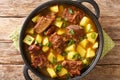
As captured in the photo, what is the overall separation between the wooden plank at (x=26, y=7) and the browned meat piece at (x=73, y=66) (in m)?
0.33

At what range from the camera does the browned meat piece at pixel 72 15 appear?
1936mm

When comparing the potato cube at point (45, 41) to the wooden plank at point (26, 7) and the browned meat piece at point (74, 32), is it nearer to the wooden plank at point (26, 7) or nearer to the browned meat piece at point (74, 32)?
the browned meat piece at point (74, 32)

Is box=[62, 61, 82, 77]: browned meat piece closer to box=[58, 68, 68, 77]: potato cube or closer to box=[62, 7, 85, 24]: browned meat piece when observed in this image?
box=[58, 68, 68, 77]: potato cube

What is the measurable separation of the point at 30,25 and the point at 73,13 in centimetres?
22

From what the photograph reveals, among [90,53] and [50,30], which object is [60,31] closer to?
[50,30]

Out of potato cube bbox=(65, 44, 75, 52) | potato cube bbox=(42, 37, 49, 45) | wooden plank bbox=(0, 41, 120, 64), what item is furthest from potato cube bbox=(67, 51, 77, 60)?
wooden plank bbox=(0, 41, 120, 64)

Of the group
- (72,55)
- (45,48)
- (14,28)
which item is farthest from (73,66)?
(14,28)

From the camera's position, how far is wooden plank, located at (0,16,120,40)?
2100 mm

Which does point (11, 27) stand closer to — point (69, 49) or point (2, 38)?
point (2, 38)

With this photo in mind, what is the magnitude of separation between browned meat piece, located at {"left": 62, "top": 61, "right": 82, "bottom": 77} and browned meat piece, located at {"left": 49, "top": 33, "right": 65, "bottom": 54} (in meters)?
0.07

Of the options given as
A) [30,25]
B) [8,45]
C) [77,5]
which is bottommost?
[8,45]

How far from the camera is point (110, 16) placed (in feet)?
6.95

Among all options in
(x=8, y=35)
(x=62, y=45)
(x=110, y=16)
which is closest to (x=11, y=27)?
(x=8, y=35)

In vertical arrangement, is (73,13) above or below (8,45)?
above
